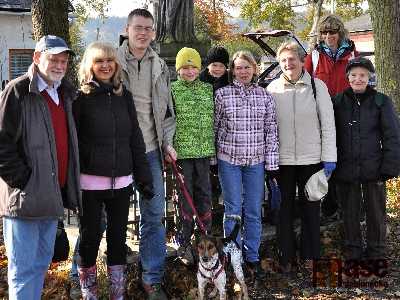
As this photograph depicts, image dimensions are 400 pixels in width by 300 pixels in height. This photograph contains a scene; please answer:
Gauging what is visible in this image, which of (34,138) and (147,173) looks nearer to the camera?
(34,138)

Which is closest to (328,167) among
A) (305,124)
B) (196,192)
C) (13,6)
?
(305,124)

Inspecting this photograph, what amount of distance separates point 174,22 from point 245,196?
252cm

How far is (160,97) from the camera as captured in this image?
4066mm

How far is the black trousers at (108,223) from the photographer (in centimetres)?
364

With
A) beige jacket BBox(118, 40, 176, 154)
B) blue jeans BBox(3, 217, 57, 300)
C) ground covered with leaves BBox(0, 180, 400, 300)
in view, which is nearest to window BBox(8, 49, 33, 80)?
ground covered with leaves BBox(0, 180, 400, 300)

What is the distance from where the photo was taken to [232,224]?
180 inches

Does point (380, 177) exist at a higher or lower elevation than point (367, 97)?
lower

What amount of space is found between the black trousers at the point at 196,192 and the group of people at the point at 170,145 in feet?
0.04

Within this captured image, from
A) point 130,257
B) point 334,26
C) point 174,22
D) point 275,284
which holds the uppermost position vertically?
point 174,22

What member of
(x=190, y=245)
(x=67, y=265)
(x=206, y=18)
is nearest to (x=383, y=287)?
(x=190, y=245)

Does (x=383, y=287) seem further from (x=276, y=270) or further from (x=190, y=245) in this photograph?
(x=190, y=245)

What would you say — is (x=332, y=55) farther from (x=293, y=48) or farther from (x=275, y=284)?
(x=275, y=284)

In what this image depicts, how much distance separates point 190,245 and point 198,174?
2.21 feet

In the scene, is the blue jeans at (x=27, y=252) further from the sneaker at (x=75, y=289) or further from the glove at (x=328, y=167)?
the glove at (x=328, y=167)
